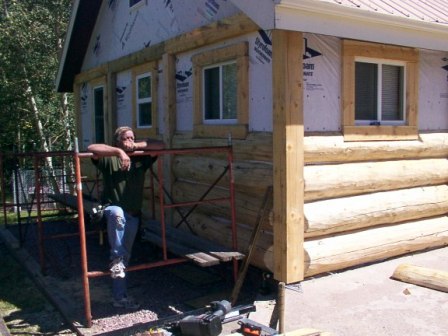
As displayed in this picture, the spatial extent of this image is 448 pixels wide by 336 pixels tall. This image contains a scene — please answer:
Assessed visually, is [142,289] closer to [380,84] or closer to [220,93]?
[220,93]

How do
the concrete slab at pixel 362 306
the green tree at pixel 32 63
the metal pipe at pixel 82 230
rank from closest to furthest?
1. the concrete slab at pixel 362 306
2. the metal pipe at pixel 82 230
3. the green tree at pixel 32 63

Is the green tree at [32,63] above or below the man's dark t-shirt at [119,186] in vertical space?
above

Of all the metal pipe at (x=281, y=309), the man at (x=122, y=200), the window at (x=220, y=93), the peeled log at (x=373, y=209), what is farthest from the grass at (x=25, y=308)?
the window at (x=220, y=93)

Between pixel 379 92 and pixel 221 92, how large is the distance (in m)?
2.10

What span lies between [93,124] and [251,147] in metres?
6.96

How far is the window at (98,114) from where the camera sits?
1177cm

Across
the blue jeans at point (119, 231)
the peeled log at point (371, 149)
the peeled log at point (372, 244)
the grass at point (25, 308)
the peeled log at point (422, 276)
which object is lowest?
the grass at point (25, 308)

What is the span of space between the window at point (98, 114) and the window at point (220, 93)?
16.6 feet

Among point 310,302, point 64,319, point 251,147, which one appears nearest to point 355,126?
point 251,147

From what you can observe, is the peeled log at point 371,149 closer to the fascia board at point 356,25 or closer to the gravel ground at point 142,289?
the fascia board at point 356,25

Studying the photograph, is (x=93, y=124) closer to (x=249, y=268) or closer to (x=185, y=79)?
(x=185, y=79)

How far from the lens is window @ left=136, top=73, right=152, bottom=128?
364 inches

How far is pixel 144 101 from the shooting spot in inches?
368

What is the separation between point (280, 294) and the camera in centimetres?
423
